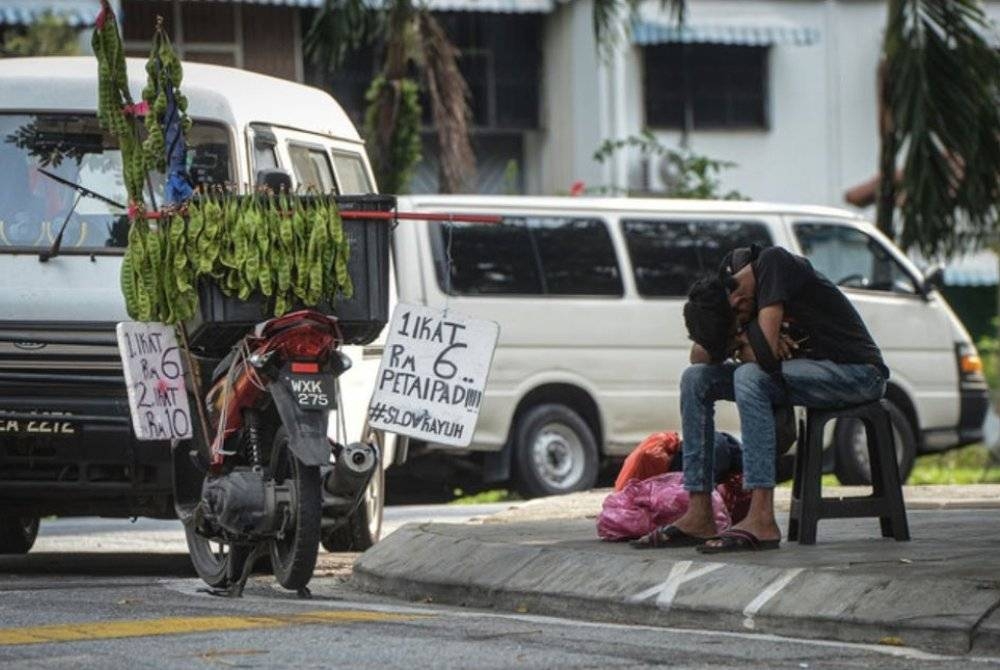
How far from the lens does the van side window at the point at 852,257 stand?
2025 cm

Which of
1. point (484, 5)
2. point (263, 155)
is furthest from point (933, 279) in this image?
point (484, 5)

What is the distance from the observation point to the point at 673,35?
1310 inches

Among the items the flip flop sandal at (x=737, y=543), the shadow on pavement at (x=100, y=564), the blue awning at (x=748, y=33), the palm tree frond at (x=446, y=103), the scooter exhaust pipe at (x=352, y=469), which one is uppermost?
the blue awning at (x=748, y=33)

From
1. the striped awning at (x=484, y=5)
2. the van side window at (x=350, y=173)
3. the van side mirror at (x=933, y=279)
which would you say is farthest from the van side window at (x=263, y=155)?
the striped awning at (x=484, y=5)

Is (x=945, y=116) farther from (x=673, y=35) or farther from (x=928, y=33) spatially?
(x=673, y=35)

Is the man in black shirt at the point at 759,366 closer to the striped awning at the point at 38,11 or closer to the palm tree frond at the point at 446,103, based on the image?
the palm tree frond at the point at 446,103

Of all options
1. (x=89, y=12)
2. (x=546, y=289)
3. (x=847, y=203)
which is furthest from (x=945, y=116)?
(x=847, y=203)

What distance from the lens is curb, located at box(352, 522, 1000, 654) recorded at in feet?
27.0

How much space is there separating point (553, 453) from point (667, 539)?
9.11 m

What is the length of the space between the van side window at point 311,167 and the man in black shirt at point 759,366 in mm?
3246

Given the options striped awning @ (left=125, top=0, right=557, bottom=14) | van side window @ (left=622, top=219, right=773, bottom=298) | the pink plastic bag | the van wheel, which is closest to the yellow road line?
the pink plastic bag

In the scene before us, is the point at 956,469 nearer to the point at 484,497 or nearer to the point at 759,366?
the point at 484,497

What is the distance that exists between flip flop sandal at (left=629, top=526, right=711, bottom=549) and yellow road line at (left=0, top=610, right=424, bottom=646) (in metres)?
1.36

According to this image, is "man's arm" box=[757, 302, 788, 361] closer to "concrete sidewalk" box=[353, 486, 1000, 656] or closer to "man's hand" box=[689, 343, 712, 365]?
"man's hand" box=[689, 343, 712, 365]
